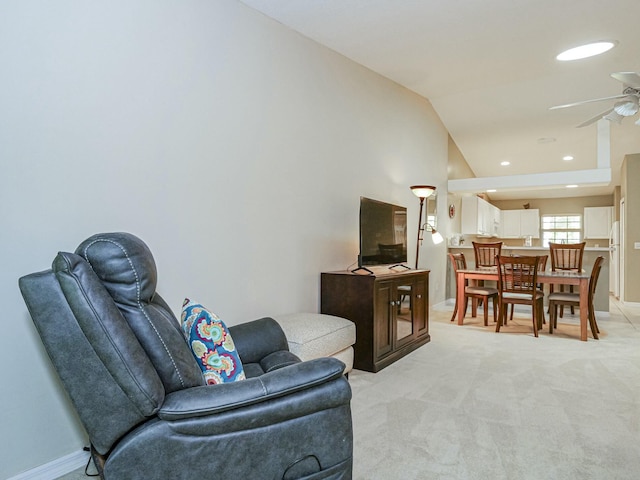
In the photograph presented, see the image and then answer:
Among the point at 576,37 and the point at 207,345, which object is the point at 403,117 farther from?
the point at 207,345

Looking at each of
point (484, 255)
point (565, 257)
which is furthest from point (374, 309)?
point (565, 257)

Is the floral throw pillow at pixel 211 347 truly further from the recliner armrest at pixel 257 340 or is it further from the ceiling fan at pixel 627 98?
the ceiling fan at pixel 627 98

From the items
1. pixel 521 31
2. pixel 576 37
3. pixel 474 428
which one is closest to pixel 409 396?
pixel 474 428

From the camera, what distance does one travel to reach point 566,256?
6.00 meters

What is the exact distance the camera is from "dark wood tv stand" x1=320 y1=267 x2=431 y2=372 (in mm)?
3195

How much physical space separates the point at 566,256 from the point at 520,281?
1.93 m

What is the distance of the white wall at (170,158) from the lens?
1.72m

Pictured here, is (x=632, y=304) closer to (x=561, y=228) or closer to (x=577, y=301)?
(x=577, y=301)

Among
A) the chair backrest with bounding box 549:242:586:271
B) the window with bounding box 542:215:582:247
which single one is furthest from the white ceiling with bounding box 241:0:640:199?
the window with bounding box 542:215:582:247

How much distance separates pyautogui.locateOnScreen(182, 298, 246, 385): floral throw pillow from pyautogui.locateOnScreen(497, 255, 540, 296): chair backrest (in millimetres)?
3891

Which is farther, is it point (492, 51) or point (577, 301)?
point (577, 301)

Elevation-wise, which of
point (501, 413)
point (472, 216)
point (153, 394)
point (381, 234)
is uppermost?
point (472, 216)

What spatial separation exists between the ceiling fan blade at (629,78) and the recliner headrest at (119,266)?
349 cm

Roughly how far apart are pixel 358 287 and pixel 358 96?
2.06 metres
